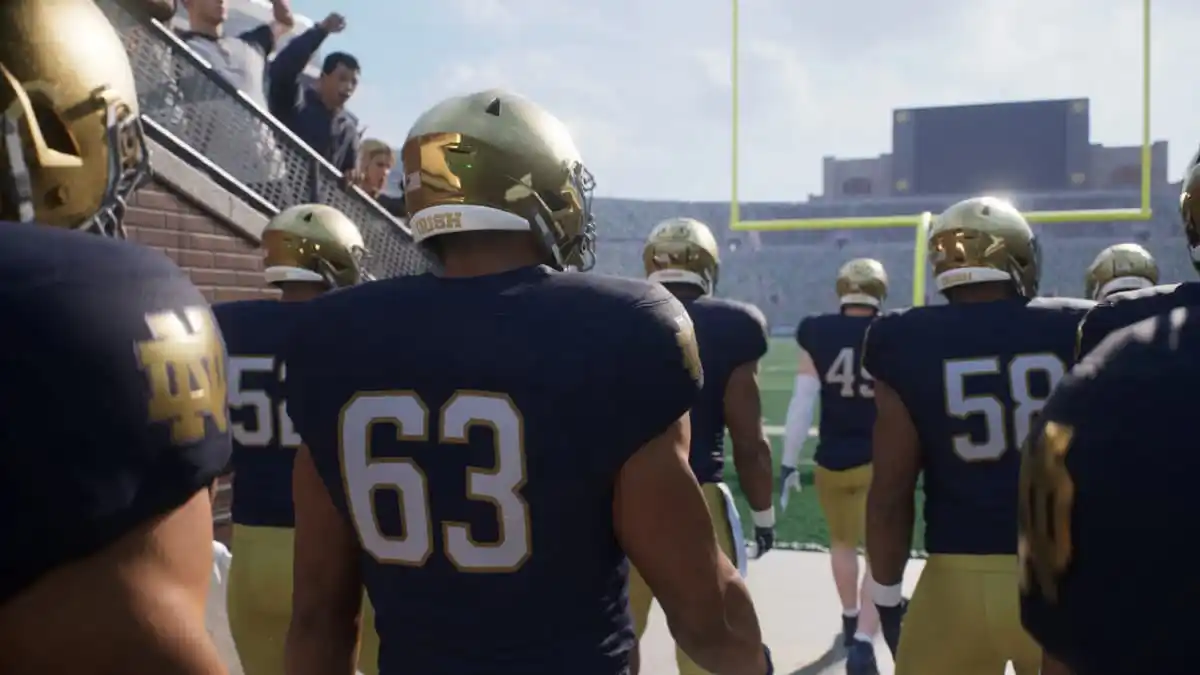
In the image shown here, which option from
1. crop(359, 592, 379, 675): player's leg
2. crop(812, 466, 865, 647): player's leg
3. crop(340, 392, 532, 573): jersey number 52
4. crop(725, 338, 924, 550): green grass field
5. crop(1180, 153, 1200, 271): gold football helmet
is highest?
crop(1180, 153, 1200, 271): gold football helmet

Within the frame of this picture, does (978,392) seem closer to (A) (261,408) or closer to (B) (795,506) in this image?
(A) (261,408)

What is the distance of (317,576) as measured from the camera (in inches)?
73.4

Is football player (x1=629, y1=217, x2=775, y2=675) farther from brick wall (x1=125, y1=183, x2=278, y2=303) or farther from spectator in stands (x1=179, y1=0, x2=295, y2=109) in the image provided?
spectator in stands (x1=179, y1=0, x2=295, y2=109)

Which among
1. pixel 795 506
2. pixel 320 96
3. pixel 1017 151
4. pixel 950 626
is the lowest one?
pixel 795 506

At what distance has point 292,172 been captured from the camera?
686 centimetres

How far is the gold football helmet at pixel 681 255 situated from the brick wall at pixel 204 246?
2.71 metres

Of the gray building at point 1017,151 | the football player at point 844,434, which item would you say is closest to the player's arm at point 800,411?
the football player at point 844,434

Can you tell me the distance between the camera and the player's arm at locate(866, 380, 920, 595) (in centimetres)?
298

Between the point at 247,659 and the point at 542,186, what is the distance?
243 cm

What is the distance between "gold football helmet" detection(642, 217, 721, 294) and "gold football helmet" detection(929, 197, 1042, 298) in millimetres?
1178

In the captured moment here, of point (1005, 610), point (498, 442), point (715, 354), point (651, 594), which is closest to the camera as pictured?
point (498, 442)

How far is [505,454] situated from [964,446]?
1765mm

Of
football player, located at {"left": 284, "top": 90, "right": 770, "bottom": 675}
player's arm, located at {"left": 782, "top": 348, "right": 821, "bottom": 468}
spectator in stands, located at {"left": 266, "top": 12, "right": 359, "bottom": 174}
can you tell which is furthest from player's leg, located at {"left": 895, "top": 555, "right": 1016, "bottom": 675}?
spectator in stands, located at {"left": 266, "top": 12, "right": 359, "bottom": 174}

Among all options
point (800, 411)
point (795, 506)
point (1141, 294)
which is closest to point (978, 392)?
point (1141, 294)
